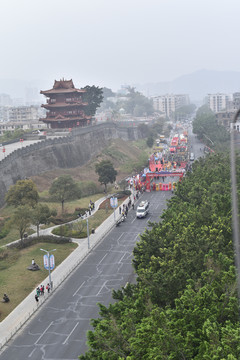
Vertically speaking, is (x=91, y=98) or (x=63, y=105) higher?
(x=91, y=98)

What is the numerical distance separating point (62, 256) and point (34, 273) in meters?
5.61

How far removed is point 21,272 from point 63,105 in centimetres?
7594

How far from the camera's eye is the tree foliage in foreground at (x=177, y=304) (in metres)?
20.6

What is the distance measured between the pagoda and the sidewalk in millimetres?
55924

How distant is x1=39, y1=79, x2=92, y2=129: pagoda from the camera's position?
386ft

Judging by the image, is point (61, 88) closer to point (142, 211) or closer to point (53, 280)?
point (142, 211)

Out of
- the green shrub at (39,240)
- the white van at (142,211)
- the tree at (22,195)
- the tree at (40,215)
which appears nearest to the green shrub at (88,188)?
the white van at (142,211)

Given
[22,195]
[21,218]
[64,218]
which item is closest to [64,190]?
[64,218]

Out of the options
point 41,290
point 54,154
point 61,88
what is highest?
point 61,88

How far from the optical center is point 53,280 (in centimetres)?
4488

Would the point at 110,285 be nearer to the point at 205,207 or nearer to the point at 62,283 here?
the point at 62,283

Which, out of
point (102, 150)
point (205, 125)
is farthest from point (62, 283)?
point (205, 125)

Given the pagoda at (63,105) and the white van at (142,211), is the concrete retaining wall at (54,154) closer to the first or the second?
the pagoda at (63,105)

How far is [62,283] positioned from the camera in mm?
44188
